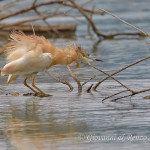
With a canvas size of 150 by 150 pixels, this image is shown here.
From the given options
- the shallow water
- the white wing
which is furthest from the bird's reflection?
the white wing

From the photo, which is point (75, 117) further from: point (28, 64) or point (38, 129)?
point (28, 64)

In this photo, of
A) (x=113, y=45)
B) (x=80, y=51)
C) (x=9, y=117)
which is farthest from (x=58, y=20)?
(x=9, y=117)

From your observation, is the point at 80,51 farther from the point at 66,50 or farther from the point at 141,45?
the point at 141,45

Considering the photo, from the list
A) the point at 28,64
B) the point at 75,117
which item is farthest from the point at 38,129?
the point at 28,64

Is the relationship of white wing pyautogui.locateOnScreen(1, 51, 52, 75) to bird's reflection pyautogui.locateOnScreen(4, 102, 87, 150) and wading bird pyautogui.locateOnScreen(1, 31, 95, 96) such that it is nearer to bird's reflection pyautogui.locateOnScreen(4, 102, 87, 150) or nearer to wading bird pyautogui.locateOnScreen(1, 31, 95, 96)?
wading bird pyautogui.locateOnScreen(1, 31, 95, 96)

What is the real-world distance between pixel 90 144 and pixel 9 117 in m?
1.64

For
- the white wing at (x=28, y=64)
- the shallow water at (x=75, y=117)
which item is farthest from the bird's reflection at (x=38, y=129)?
the white wing at (x=28, y=64)

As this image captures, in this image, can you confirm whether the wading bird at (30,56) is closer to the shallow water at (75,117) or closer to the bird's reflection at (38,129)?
the shallow water at (75,117)

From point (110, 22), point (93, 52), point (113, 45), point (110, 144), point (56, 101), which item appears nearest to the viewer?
point (110, 144)

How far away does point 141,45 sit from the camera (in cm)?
1444

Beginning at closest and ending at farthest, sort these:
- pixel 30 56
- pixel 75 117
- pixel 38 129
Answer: pixel 38 129 → pixel 75 117 → pixel 30 56

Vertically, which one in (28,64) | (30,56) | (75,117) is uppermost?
(30,56)

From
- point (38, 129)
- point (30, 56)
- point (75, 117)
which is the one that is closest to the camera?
point (38, 129)

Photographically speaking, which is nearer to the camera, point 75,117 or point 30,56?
point 75,117
